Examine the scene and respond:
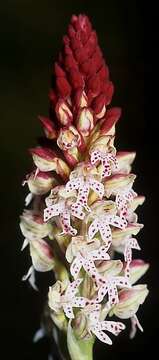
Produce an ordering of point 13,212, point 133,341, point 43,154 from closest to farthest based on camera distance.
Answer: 1. point 43,154
2. point 133,341
3. point 13,212

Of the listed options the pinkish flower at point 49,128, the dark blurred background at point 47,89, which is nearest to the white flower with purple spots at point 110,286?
the pinkish flower at point 49,128

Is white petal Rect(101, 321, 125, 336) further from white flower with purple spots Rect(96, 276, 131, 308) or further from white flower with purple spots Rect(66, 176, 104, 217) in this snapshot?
white flower with purple spots Rect(66, 176, 104, 217)

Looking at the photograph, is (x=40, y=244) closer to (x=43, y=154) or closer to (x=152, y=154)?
(x=43, y=154)

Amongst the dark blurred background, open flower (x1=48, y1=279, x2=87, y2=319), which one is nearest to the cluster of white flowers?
open flower (x1=48, y1=279, x2=87, y2=319)

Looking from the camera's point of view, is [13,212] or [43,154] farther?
[13,212]

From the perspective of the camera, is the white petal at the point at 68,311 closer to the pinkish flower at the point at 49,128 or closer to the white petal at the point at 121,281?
the white petal at the point at 121,281

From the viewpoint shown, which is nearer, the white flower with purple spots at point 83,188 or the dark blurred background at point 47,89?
the white flower with purple spots at point 83,188

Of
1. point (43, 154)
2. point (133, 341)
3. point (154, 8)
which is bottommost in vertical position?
point (133, 341)

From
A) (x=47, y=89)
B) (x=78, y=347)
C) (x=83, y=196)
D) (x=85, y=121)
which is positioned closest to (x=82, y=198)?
(x=83, y=196)

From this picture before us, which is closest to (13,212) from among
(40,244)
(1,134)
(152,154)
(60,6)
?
(1,134)
